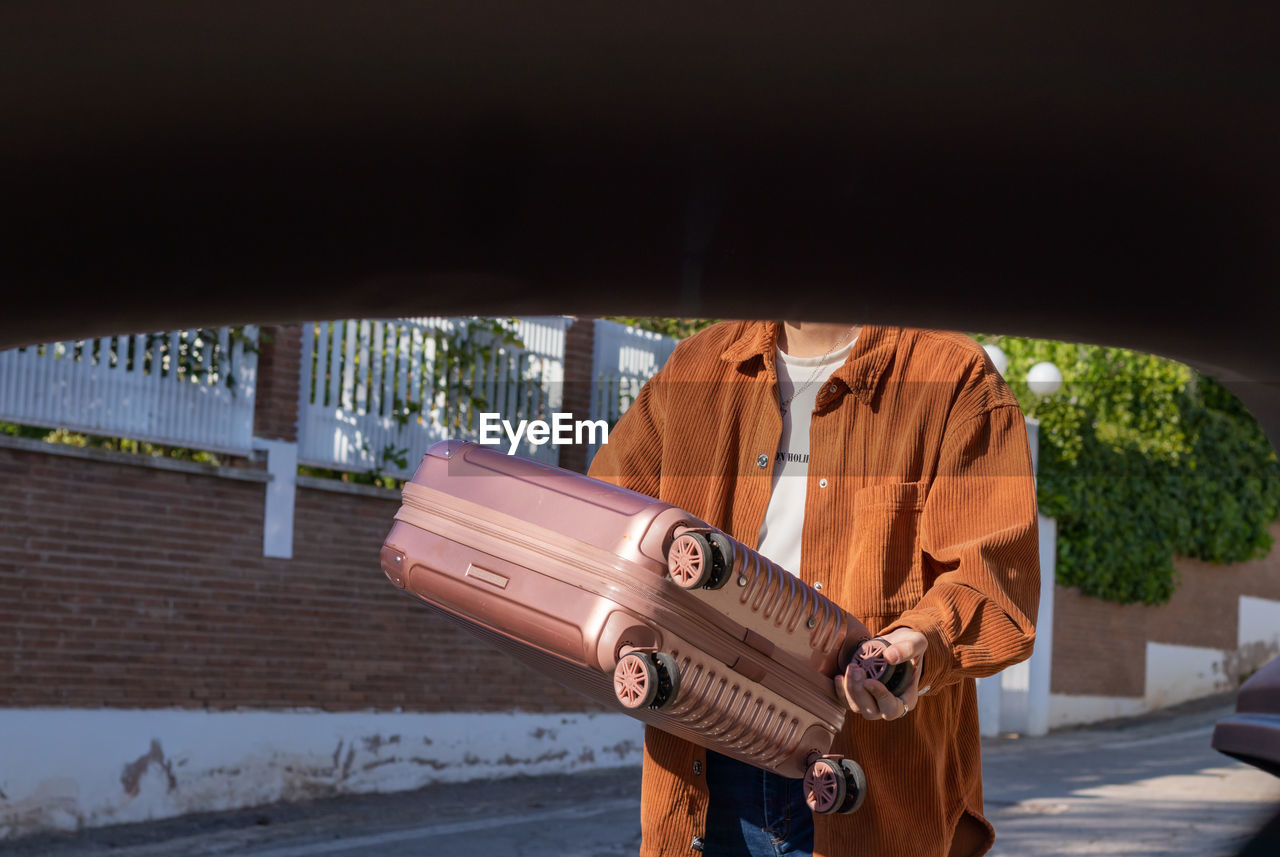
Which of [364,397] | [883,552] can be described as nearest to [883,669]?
[883,552]

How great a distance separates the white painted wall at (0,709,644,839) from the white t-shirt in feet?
14.9

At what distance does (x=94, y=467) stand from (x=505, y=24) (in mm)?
6613

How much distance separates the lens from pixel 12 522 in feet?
21.2

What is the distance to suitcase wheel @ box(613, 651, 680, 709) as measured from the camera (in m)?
1.64

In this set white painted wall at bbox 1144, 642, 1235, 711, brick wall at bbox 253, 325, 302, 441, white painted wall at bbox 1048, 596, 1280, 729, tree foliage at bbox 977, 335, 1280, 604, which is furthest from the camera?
white painted wall at bbox 1144, 642, 1235, 711

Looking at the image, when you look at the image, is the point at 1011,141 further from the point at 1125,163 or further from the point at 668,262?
the point at 668,262

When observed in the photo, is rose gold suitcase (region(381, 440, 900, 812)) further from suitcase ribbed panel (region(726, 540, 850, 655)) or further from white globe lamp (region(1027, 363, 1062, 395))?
white globe lamp (region(1027, 363, 1062, 395))

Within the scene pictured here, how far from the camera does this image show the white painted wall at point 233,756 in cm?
642

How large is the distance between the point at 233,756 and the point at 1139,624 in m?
12.2

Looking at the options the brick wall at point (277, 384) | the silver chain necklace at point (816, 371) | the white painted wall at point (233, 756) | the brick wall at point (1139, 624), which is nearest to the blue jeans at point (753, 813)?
the silver chain necklace at point (816, 371)

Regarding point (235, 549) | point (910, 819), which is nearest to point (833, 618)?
point (910, 819)

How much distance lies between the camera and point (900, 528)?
6.58ft

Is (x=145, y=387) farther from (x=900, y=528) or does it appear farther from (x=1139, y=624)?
(x=1139, y=624)

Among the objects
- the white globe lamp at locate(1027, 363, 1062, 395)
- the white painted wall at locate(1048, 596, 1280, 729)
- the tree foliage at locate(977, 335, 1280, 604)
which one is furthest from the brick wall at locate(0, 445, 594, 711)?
the white painted wall at locate(1048, 596, 1280, 729)
